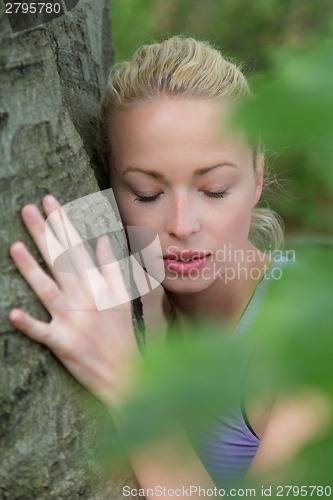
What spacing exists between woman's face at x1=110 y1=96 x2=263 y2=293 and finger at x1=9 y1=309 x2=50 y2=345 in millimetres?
504

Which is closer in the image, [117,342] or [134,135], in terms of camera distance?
[117,342]

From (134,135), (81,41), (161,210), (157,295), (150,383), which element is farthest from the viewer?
(157,295)

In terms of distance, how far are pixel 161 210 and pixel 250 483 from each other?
1134mm

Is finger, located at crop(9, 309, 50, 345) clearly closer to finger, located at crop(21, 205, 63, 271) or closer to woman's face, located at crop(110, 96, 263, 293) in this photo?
finger, located at crop(21, 205, 63, 271)

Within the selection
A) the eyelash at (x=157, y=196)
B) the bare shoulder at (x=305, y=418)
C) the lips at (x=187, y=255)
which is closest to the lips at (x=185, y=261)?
the lips at (x=187, y=255)

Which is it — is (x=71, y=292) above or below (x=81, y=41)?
below

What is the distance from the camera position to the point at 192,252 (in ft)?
5.22

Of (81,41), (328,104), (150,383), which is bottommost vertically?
(150,383)

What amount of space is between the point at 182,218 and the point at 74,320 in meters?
0.46

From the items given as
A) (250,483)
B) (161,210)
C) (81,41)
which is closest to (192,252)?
(161,210)

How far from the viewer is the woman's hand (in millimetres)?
1111

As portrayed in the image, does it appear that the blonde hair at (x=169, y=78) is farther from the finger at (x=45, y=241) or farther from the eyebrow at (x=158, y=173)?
the finger at (x=45, y=241)

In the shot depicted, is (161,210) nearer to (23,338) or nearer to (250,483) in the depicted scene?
(23,338)

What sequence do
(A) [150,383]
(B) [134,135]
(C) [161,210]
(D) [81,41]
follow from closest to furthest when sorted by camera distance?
(A) [150,383] < (C) [161,210] < (B) [134,135] < (D) [81,41]
